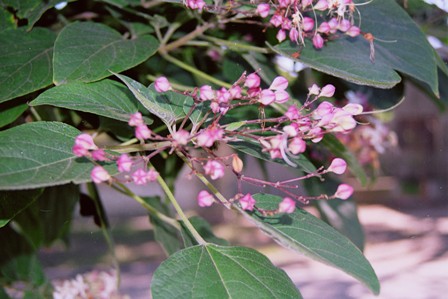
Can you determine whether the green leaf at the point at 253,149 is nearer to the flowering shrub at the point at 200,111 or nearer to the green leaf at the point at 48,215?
the flowering shrub at the point at 200,111

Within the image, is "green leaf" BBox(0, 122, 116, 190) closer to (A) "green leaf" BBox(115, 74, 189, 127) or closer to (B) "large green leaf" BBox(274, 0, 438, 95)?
(A) "green leaf" BBox(115, 74, 189, 127)

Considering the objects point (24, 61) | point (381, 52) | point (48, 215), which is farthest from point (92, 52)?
point (48, 215)

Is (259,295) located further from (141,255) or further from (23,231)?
(141,255)

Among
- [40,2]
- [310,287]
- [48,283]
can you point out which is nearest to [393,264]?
[310,287]

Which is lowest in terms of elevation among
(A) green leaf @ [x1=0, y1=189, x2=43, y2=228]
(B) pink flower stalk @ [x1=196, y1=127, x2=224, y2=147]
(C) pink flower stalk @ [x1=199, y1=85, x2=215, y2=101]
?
(A) green leaf @ [x1=0, y1=189, x2=43, y2=228]

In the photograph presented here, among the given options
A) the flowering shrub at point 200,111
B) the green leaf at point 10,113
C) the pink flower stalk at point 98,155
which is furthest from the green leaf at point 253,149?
the green leaf at point 10,113

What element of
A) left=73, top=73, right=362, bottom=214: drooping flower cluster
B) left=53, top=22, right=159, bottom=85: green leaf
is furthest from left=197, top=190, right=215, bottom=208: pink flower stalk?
left=53, top=22, right=159, bottom=85: green leaf
